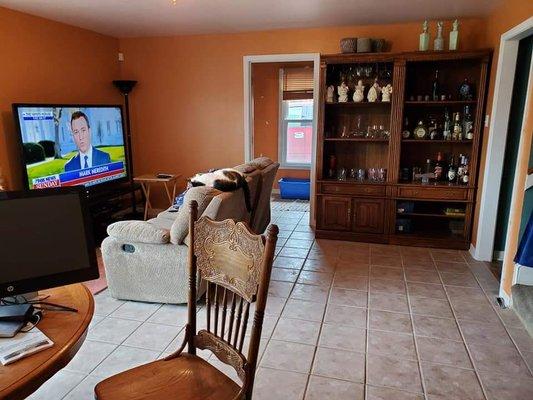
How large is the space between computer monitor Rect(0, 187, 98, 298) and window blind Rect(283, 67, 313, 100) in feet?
19.4

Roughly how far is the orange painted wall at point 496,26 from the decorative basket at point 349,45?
1340 millimetres

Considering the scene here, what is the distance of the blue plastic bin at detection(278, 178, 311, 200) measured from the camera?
22.5 feet

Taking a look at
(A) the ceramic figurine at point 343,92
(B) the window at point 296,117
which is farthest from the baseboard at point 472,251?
(B) the window at point 296,117

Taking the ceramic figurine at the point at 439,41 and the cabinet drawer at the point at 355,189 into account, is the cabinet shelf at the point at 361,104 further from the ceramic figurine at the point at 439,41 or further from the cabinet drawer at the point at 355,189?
the cabinet drawer at the point at 355,189

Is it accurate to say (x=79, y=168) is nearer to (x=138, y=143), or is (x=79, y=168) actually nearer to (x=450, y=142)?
(x=138, y=143)

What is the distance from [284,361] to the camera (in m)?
2.35

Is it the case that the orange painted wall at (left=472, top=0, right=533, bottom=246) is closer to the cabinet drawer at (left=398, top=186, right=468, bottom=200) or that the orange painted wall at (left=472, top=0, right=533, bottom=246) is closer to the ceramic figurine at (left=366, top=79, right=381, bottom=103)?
the cabinet drawer at (left=398, top=186, right=468, bottom=200)

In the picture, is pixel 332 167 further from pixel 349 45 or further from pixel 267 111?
pixel 267 111

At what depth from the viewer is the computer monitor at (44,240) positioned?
126 centimetres

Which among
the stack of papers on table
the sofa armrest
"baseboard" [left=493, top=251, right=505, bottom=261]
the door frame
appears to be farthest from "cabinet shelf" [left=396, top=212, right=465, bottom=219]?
the stack of papers on table

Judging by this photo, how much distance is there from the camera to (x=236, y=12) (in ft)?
13.0

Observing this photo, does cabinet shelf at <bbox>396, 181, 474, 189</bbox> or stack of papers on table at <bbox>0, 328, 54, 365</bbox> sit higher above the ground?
cabinet shelf at <bbox>396, 181, 474, 189</bbox>

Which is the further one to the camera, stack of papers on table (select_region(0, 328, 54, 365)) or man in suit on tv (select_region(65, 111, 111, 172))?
man in suit on tv (select_region(65, 111, 111, 172))

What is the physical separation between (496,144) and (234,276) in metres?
3.26
